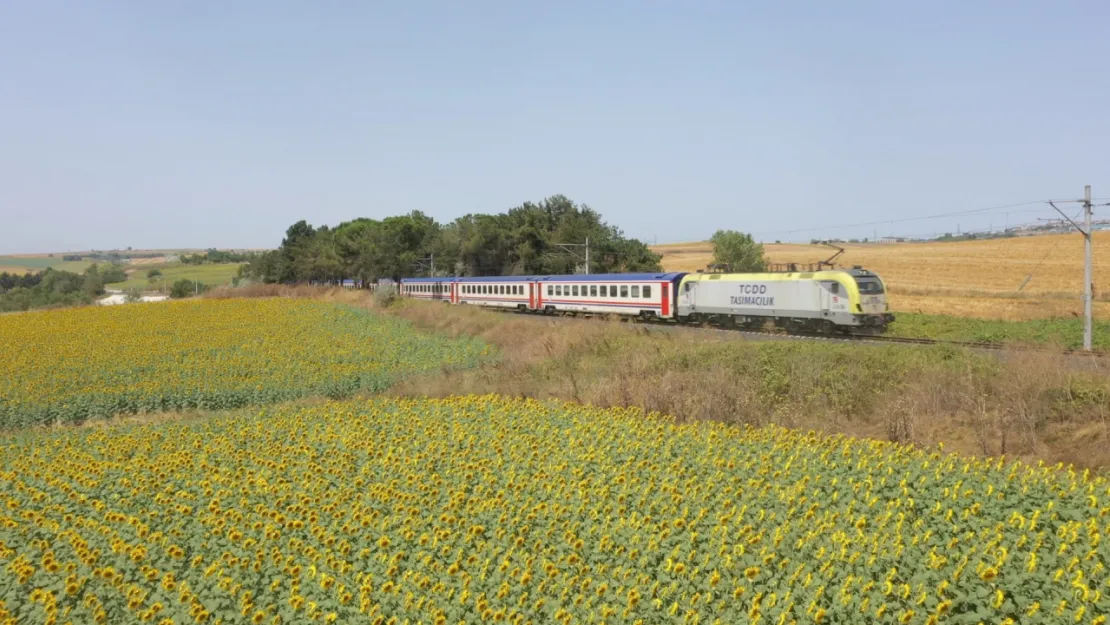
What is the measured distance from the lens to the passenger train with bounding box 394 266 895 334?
27.3 m

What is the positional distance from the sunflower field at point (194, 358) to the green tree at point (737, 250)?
46857 millimetres

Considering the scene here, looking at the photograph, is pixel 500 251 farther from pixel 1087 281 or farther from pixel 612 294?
pixel 1087 281

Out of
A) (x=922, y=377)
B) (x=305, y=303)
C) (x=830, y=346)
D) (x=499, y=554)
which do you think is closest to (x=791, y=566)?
(x=499, y=554)

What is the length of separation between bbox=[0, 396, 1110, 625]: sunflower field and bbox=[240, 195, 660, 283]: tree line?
41.9 m

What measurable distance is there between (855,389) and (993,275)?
2127 inches

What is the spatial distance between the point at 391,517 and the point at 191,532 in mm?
2273

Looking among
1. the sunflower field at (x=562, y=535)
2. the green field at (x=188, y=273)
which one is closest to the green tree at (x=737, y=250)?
the sunflower field at (x=562, y=535)

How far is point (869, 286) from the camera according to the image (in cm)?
2738

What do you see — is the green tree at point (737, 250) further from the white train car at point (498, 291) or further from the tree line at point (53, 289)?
the tree line at point (53, 289)

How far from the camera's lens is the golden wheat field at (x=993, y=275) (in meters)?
42.0

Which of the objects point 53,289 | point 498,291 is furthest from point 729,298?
point 53,289

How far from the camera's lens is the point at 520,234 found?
229 ft

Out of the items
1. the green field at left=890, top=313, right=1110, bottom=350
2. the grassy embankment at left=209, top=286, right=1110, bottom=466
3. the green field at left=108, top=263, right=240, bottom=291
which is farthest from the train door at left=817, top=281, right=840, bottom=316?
the green field at left=108, top=263, right=240, bottom=291

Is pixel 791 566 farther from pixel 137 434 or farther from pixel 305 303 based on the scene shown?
pixel 305 303
